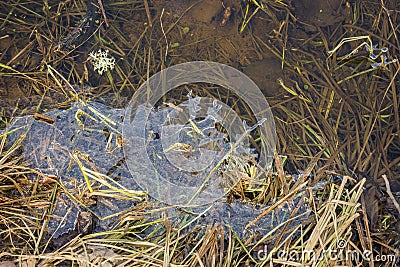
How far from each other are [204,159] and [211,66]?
609 mm

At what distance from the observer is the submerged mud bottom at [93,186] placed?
182 centimetres

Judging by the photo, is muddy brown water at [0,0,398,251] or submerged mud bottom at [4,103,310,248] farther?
muddy brown water at [0,0,398,251]

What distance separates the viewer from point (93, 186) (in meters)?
1.89

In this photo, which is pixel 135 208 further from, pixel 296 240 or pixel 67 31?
pixel 67 31

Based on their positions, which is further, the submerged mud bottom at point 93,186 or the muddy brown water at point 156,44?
the muddy brown water at point 156,44

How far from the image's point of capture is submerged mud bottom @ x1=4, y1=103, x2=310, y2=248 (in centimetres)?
182

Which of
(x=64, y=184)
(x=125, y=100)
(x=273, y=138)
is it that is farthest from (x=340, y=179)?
(x=64, y=184)

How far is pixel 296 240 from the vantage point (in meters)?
1.84

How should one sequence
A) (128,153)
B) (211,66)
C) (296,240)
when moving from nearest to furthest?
(296,240) → (128,153) → (211,66)

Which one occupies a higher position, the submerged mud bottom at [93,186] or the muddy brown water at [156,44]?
the muddy brown water at [156,44]

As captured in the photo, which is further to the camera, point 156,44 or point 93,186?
point 156,44

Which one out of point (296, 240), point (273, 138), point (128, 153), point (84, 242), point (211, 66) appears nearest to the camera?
point (84, 242)

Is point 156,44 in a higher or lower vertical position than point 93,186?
higher

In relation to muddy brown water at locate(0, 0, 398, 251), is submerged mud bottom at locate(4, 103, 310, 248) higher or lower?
lower
